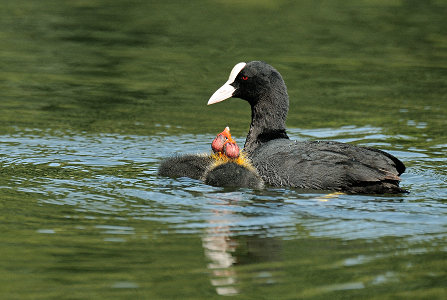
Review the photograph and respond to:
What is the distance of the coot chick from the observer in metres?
7.87

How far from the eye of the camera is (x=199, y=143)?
10555mm

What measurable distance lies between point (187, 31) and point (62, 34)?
2570mm

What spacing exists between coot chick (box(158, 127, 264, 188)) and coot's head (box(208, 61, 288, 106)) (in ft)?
2.87

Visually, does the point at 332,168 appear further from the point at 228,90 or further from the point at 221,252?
the point at 228,90

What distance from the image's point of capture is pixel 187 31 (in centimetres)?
1788

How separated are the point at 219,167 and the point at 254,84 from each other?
1630mm

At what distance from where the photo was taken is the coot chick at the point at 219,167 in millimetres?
7867

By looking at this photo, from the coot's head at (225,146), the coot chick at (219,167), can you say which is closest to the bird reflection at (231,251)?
the coot chick at (219,167)

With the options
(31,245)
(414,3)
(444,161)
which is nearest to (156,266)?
(31,245)

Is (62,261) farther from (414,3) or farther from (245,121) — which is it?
(414,3)

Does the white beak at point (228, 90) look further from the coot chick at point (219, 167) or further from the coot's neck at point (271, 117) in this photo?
the coot chick at point (219, 167)

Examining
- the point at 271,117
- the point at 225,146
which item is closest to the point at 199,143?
the point at 271,117

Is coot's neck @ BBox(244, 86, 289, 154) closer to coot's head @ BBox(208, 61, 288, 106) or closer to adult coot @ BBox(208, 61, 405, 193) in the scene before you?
coot's head @ BBox(208, 61, 288, 106)

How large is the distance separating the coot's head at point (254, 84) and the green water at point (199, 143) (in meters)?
1.14
